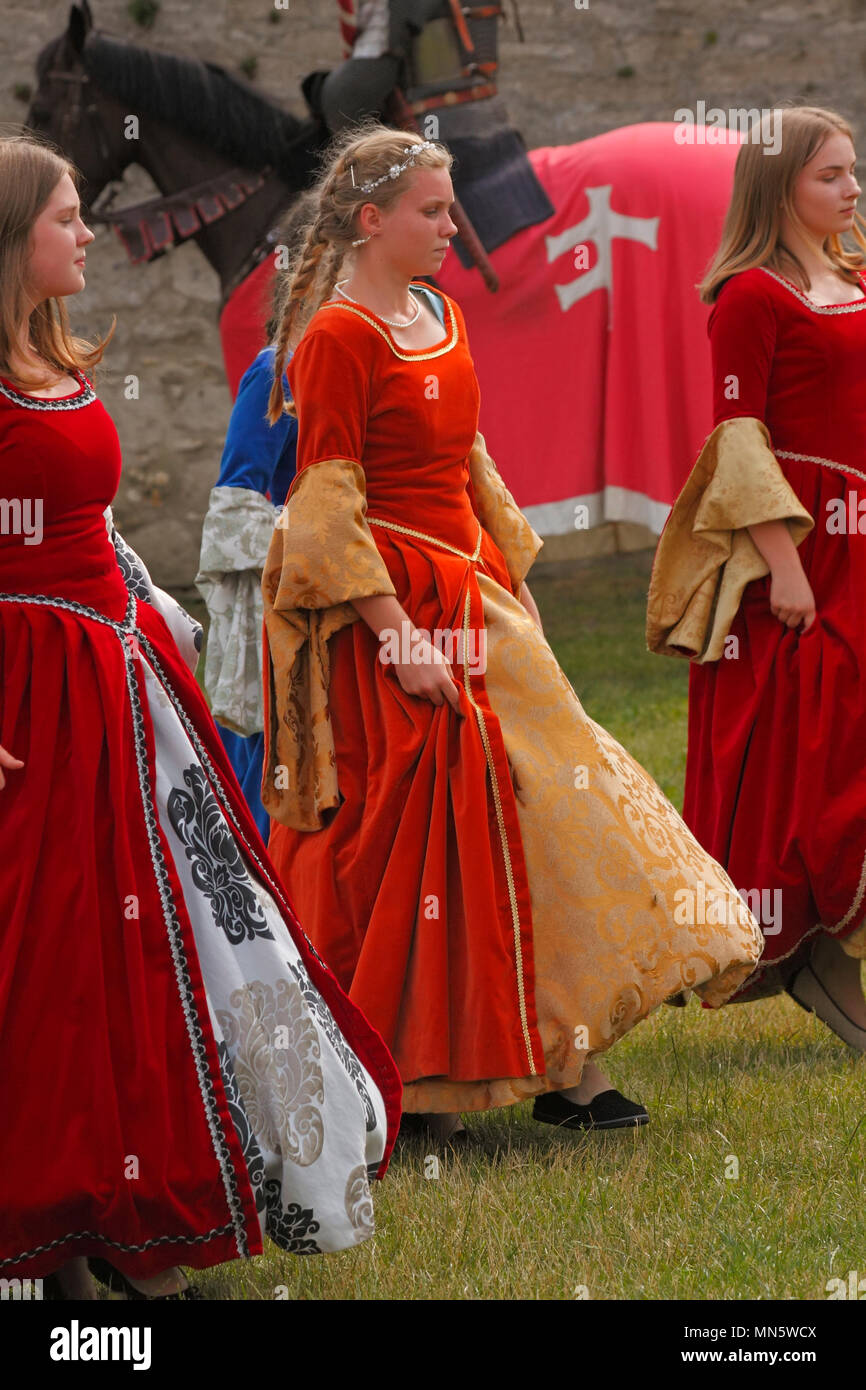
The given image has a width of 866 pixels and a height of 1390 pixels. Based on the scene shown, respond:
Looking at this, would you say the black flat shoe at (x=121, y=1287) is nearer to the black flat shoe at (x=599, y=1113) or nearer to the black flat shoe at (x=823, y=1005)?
the black flat shoe at (x=599, y=1113)

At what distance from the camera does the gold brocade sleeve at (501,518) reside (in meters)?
3.35

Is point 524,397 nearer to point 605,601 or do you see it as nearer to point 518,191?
point 518,191

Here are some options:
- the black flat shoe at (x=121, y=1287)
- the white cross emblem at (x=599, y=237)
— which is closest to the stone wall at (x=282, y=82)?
the white cross emblem at (x=599, y=237)

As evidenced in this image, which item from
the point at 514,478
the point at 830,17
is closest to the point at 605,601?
the point at 514,478

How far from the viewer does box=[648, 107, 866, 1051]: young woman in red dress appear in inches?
138

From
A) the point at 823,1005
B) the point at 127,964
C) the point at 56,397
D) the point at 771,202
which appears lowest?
the point at 823,1005

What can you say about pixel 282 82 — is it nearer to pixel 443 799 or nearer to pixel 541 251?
pixel 541 251

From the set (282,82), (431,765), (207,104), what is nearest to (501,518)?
(431,765)

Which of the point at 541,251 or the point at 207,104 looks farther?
the point at 541,251

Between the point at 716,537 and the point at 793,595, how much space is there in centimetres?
21

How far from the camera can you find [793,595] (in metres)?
3.51

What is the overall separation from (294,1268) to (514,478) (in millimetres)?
5124

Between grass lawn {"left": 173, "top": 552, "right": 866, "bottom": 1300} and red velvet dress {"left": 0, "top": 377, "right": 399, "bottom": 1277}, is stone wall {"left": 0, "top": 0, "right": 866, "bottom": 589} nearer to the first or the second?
grass lawn {"left": 173, "top": 552, "right": 866, "bottom": 1300}

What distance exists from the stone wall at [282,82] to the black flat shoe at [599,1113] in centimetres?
688
